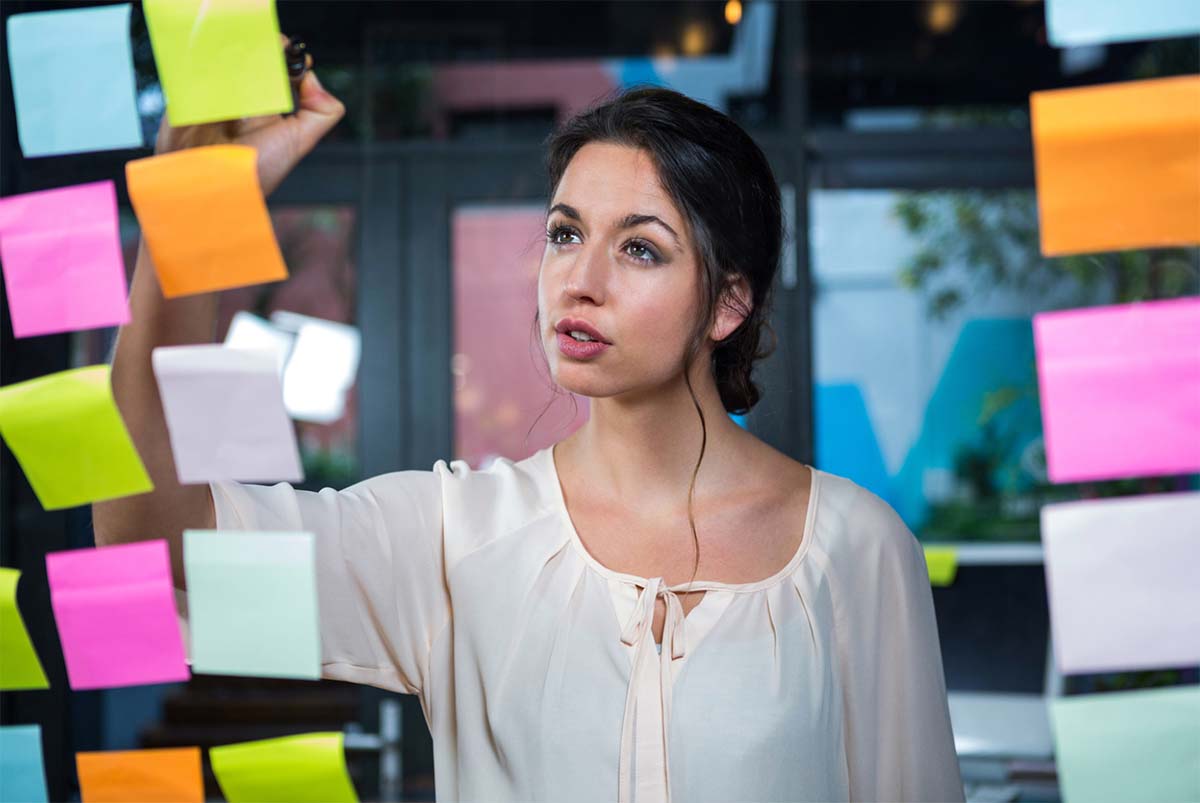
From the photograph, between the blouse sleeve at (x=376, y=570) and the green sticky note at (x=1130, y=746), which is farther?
the blouse sleeve at (x=376, y=570)

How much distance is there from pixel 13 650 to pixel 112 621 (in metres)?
0.13

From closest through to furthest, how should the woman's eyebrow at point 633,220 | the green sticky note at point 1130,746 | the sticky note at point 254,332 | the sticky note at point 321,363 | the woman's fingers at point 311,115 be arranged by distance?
1. the green sticky note at point 1130,746
2. the woman's fingers at point 311,115
3. the woman's eyebrow at point 633,220
4. the sticky note at point 254,332
5. the sticky note at point 321,363

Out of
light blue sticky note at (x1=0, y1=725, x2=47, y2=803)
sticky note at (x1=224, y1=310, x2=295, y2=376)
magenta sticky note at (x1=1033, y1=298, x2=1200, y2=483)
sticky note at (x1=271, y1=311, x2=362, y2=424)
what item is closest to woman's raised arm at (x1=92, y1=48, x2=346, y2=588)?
light blue sticky note at (x1=0, y1=725, x2=47, y2=803)

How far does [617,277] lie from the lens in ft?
4.32

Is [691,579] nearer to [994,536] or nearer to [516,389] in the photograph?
[516,389]

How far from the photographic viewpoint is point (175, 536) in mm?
1090

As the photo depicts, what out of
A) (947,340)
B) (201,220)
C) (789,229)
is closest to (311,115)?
(201,220)

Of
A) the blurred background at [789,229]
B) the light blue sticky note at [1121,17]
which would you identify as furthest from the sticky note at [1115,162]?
the blurred background at [789,229]

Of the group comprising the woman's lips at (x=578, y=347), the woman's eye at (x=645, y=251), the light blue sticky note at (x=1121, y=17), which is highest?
the light blue sticky note at (x=1121, y=17)

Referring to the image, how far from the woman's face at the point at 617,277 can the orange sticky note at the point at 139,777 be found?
0.50m

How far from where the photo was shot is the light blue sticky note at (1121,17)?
893 millimetres

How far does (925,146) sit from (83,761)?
3.14 m

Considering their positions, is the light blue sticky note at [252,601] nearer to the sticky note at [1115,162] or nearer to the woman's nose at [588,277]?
the woman's nose at [588,277]

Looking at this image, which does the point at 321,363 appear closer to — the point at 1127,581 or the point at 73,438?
the point at 73,438
